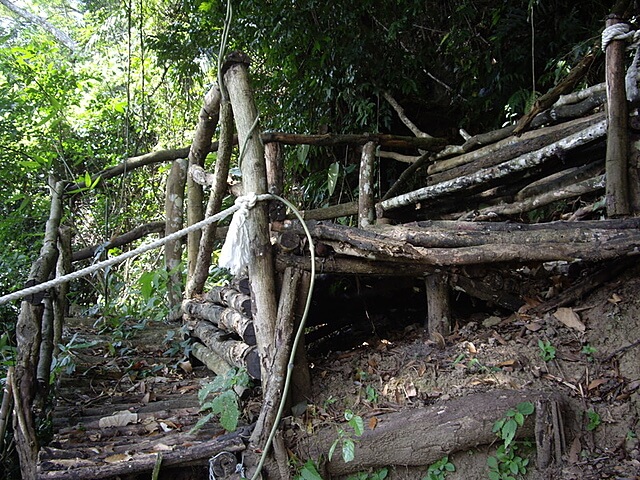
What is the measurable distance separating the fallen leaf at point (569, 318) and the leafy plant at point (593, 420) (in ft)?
1.64

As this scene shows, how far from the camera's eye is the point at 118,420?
3.12 meters

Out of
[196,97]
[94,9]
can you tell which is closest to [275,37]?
[196,97]

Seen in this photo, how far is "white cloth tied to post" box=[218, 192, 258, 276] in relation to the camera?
2928 millimetres

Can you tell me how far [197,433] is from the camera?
2953 mm

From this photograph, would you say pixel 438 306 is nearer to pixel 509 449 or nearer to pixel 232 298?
pixel 509 449

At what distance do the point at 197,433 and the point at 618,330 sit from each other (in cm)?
244

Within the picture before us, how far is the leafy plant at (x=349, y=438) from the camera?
271 centimetres

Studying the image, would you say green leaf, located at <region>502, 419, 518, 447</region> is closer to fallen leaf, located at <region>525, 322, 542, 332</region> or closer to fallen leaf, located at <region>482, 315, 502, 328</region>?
fallen leaf, located at <region>525, 322, 542, 332</region>

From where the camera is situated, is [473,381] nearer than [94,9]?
Yes

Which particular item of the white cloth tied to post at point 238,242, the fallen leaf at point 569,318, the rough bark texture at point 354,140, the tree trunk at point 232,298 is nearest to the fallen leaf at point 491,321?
the fallen leaf at point 569,318

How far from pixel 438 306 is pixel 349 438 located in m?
1.14

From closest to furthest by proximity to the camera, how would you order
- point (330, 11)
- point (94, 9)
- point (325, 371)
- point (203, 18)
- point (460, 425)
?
point (460, 425)
point (325, 371)
point (330, 11)
point (203, 18)
point (94, 9)

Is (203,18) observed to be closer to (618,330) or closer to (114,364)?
(114,364)

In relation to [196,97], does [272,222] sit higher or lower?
lower
